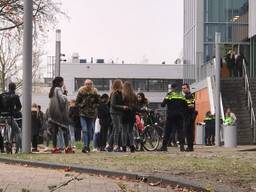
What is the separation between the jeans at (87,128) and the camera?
16219mm

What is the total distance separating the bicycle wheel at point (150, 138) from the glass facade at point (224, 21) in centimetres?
2862

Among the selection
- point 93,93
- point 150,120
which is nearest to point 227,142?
point 150,120

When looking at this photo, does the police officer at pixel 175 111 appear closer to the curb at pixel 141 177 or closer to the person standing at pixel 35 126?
the person standing at pixel 35 126

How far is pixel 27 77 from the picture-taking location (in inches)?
650

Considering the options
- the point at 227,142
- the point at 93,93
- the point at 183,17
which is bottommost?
the point at 227,142

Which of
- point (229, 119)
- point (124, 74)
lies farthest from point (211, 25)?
point (124, 74)

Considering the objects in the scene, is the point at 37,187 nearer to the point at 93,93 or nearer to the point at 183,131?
the point at 93,93

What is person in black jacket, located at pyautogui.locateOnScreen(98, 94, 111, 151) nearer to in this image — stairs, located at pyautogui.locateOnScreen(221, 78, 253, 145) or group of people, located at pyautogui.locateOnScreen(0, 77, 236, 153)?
group of people, located at pyautogui.locateOnScreen(0, 77, 236, 153)

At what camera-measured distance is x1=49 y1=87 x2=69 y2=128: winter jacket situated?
16.1 meters

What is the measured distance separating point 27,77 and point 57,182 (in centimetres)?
738

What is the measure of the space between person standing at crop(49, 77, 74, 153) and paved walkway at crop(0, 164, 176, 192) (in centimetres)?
434

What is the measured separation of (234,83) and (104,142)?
14375mm

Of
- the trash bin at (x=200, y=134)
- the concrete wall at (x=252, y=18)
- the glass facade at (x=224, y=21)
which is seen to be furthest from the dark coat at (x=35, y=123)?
the glass facade at (x=224, y=21)

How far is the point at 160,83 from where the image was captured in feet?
331
